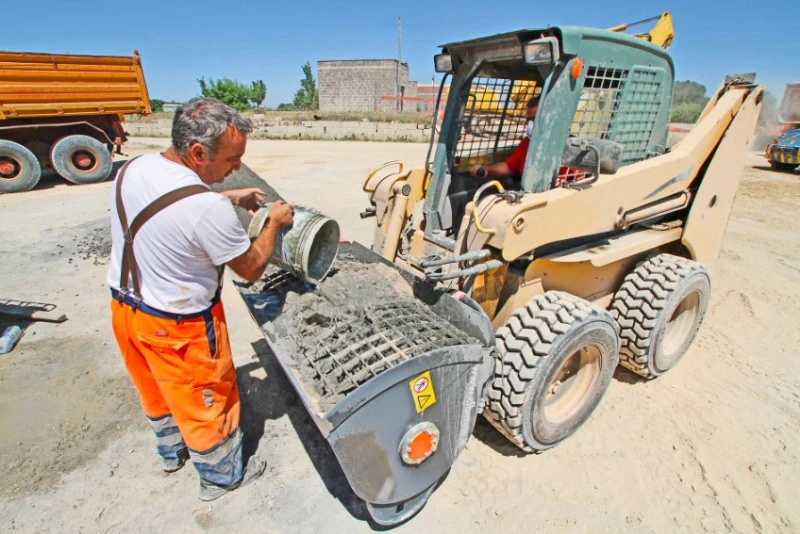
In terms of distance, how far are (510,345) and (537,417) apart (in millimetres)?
474

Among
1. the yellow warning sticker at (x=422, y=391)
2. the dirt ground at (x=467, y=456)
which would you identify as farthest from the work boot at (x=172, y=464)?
the yellow warning sticker at (x=422, y=391)

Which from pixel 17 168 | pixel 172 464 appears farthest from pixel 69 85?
pixel 172 464

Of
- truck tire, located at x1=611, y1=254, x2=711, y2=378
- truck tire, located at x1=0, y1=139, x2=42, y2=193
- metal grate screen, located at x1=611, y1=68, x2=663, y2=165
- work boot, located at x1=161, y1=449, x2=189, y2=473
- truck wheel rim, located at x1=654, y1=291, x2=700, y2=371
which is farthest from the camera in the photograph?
truck tire, located at x1=0, y1=139, x2=42, y2=193

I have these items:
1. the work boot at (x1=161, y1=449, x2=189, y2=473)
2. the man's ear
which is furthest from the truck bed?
the man's ear

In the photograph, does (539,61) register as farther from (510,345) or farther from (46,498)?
(46,498)

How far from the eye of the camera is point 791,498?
8.27 feet

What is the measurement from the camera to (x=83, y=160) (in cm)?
1062

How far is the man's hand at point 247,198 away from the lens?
2.76 metres

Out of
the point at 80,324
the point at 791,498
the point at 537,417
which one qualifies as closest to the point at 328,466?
the point at 537,417

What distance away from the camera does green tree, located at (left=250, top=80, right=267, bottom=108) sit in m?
58.5

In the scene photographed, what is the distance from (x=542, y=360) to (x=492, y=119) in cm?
216

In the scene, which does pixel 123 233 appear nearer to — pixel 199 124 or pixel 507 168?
pixel 199 124

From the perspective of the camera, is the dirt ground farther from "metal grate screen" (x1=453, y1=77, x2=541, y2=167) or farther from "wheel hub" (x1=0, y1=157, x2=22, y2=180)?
"wheel hub" (x1=0, y1=157, x2=22, y2=180)

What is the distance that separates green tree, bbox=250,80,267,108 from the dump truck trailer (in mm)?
52074
